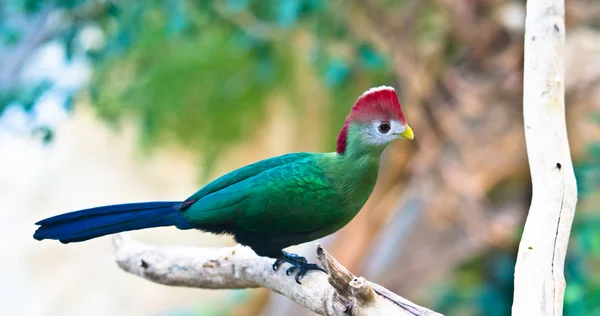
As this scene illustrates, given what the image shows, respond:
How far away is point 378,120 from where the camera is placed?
1.01 metres

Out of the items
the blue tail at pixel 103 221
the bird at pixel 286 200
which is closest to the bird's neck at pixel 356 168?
the bird at pixel 286 200

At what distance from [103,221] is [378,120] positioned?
44cm

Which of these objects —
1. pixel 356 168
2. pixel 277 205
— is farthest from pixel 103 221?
pixel 356 168

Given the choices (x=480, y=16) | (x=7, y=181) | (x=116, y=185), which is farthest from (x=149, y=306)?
→ (x=480, y=16)

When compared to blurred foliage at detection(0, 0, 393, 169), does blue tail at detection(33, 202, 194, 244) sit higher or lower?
lower

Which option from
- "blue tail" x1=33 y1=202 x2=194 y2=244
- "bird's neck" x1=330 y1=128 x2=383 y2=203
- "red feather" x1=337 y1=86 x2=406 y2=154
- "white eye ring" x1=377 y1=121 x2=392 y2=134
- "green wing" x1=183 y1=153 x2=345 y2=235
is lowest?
"blue tail" x1=33 y1=202 x2=194 y2=244

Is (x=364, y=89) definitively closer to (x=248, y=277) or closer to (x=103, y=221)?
(x=248, y=277)

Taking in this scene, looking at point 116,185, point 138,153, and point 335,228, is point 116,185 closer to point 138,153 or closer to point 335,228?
point 138,153

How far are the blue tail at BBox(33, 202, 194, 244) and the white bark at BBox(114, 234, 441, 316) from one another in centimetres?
25

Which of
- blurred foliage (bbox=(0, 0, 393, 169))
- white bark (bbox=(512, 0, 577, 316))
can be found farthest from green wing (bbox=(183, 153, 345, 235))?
blurred foliage (bbox=(0, 0, 393, 169))

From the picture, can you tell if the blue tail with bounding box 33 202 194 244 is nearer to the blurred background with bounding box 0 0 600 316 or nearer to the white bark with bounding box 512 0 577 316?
the white bark with bounding box 512 0 577 316

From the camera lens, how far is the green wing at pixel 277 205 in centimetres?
105

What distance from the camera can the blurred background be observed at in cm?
195

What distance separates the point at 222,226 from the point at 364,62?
1.14 m
